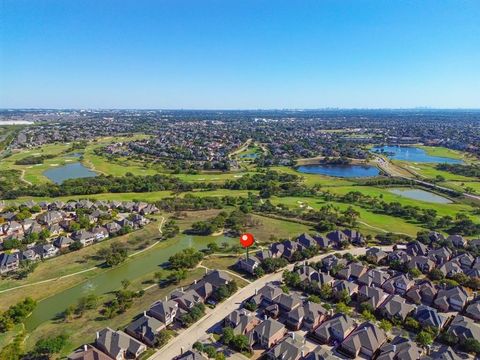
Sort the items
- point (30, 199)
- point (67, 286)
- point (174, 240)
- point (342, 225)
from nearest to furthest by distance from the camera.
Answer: point (67, 286) < point (174, 240) < point (342, 225) < point (30, 199)

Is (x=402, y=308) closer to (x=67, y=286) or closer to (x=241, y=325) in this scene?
(x=241, y=325)

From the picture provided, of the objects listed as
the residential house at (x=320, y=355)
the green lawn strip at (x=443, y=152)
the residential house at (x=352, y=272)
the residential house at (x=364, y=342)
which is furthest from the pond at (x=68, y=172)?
the green lawn strip at (x=443, y=152)

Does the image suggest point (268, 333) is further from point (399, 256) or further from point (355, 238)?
point (355, 238)

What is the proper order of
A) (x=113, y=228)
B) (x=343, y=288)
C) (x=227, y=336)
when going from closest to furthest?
(x=227, y=336), (x=343, y=288), (x=113, y=228)

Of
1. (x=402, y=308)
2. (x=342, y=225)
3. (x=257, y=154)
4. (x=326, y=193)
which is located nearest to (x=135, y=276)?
(x=402, y=308)

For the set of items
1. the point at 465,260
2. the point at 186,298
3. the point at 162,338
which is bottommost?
the point at 162,338

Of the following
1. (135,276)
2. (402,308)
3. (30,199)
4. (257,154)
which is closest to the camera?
(402,308)

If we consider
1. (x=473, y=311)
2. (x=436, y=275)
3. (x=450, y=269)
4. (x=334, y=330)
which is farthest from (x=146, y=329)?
(x=450, y=269)

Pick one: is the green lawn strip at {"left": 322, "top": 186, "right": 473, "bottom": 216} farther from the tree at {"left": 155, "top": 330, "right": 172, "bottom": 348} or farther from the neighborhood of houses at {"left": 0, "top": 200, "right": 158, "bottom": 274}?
the tree at {"left": 155, "top": 330, "right": 172, "bottom": 348}
